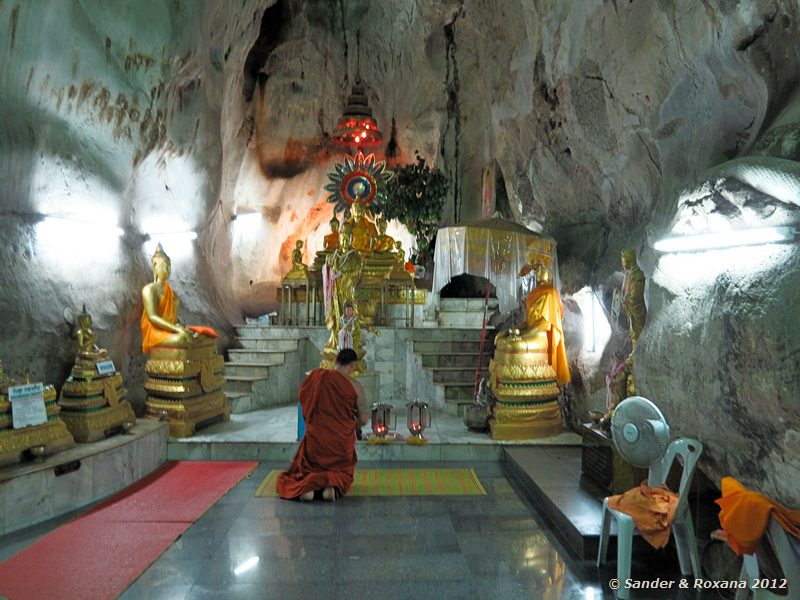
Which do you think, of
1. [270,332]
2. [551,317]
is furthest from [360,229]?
[551,317]

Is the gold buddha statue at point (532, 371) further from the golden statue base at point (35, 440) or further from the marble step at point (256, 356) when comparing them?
the golden statue base at point (35, 440)

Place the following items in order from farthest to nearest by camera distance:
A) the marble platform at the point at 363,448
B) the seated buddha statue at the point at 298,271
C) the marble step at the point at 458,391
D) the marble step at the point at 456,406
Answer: the seated buddha statue at the point at 298,271 → the marble step at the point at 458,391 → the marble step at the point at 456,406 → the marble platform at the point at 363,448

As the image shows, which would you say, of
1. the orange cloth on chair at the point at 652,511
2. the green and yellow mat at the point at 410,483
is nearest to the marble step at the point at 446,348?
the green and yellow mat at the point at 410,483

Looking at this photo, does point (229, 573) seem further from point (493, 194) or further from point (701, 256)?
point (493, 194)

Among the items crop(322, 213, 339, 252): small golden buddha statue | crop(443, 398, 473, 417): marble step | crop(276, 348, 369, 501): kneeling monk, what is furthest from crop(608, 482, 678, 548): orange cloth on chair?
crop(322, 213, 339, 252): small golden buddha statue

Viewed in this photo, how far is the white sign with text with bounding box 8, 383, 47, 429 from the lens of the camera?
439cm

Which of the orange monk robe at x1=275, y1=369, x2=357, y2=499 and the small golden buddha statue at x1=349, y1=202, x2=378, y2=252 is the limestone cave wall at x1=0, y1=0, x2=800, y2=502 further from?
the orange monk robe at x1=275, y1=369, x2=357, y2=499

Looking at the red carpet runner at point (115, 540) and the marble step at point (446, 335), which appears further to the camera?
the marble step at point (446, 335)

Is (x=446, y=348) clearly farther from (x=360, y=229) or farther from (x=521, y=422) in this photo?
(x=360, y=229)

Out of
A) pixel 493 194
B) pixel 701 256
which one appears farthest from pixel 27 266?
pixel 493 194

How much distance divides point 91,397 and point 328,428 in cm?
224

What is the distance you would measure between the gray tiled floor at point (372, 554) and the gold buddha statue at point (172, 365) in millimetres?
1742

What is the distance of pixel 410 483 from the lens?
17.0 feet

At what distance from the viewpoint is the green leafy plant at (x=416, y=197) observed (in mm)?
11359
